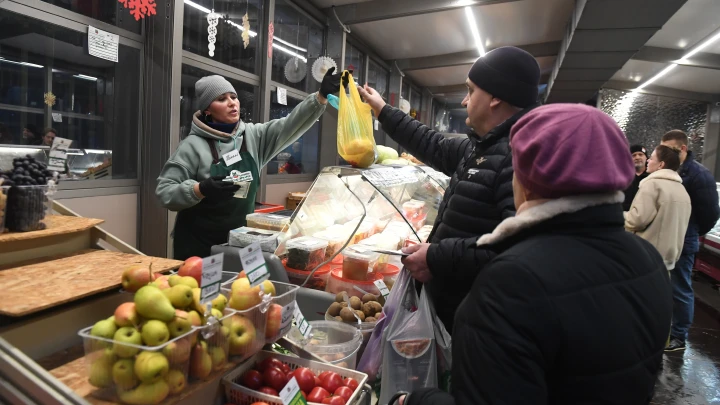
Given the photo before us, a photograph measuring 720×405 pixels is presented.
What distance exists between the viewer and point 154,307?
92cm

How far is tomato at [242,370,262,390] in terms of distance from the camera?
1276mm

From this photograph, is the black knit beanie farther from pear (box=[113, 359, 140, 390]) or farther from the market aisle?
the market aisle

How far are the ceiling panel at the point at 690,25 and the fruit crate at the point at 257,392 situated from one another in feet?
20.8

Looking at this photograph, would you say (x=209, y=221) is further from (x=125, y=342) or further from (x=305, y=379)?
(x=125, y=342)

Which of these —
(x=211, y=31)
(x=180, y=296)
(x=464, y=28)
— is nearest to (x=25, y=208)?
(x=180, y=296)

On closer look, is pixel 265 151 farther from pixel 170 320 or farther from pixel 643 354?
pixel 643 354

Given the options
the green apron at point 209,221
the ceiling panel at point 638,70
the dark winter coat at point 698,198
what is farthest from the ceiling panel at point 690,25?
the green apron at point 209,221

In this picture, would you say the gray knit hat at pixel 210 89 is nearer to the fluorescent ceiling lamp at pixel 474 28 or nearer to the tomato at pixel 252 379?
the tomato at pixel 252 379

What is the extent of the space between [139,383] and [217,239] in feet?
5.57

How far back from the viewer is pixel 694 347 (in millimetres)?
4520

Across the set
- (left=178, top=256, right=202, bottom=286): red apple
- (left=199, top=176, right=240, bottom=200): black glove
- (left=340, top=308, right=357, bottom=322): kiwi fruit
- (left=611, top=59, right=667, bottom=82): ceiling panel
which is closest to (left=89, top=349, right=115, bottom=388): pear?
(left=178, top=256, right=202, bottom=286): red apple

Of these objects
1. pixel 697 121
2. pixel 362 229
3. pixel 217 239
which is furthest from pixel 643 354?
pixel 697 121

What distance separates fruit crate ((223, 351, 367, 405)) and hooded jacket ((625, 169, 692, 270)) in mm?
3715

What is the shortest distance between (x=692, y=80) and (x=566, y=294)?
10884 millimetres
